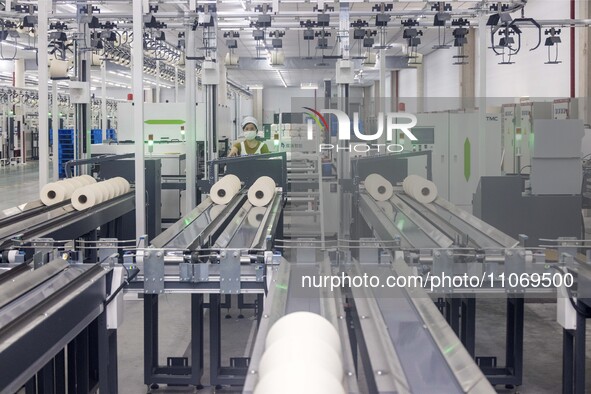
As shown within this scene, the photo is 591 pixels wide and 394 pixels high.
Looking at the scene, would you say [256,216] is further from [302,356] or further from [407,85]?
[407,85]

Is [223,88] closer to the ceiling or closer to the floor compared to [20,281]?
closer to the ceiling

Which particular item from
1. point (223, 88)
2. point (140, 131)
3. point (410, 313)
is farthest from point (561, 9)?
point (410, 313)

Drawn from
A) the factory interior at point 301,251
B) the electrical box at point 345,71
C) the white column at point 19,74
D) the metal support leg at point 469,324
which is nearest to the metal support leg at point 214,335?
the factory interior at point 301,251

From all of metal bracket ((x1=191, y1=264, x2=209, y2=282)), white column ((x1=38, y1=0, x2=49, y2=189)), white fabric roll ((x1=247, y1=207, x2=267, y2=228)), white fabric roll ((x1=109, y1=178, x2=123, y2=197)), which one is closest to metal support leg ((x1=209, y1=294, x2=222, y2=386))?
metal bracket ((x1=191, y1=264, x2=209, y2=282))

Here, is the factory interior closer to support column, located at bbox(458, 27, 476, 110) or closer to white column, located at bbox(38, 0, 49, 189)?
white column, located at bbox(38, 0, 49, 189)

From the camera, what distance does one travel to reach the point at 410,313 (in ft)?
9.60

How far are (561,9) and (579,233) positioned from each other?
715cm

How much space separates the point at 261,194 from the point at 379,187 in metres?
1.17

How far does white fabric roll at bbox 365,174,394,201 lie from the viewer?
22.1 ft

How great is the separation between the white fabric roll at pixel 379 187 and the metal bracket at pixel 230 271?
2856 millimetres

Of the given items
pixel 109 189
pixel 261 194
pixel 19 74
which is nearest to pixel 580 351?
pixel 261 194

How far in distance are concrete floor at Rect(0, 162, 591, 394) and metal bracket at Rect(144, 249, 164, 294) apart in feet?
3.41

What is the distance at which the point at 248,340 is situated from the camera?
5.91 metres

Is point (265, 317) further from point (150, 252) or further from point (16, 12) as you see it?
point (16, 12)
